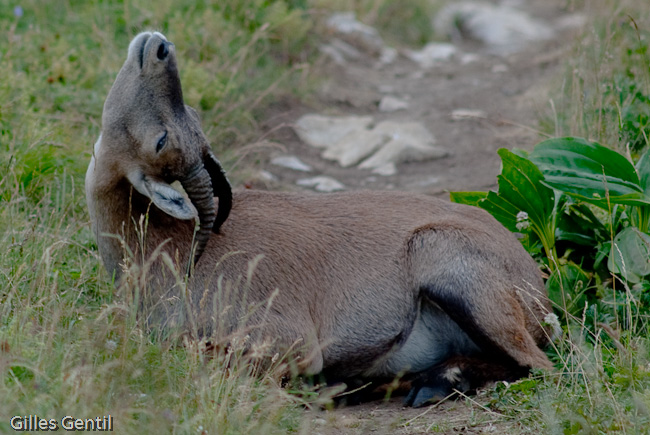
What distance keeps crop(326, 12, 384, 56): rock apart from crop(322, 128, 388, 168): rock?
4.63 metres

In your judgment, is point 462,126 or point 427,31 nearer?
point 462,126

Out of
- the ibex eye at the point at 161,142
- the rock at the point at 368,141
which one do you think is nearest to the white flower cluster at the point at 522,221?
the ibex eye at the point at 161,142

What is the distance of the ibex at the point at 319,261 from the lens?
4715 millimetres

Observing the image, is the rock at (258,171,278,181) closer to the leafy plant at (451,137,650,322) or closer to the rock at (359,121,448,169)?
the rock at (359,121,448,169)

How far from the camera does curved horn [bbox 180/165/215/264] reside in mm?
4703

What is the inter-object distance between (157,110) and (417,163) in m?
4.97

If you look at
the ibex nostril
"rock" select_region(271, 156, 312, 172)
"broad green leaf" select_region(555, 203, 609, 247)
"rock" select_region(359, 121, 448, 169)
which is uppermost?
the ibex nostril

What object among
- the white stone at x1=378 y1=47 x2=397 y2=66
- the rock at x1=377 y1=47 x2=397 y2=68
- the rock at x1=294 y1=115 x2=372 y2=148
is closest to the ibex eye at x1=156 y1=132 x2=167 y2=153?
the rock at x1=294 y1=115 x2=372 y2=148

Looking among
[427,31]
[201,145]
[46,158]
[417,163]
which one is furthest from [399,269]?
[427,31]

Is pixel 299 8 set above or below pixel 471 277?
above

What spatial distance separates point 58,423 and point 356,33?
40.8 feet

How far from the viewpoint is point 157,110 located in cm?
470

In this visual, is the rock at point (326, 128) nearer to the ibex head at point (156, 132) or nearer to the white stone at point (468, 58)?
the white stone at point (468, 58)

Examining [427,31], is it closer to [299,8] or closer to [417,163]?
[299,8]
